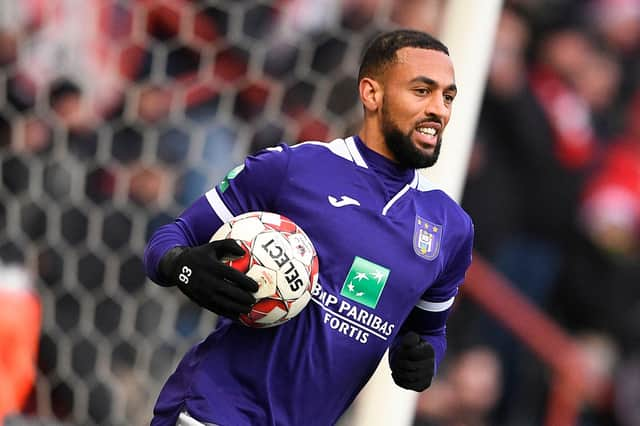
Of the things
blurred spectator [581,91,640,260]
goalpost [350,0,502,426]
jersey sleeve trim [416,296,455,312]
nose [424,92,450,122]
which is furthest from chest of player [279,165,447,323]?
blurred spectator [581,91,640,260]

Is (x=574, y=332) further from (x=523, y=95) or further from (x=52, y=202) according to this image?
(x=52, y=202)

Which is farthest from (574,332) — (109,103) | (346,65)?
(109,103)

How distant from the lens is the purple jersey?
266 cm

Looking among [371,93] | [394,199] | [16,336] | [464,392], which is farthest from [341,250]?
[464,392]

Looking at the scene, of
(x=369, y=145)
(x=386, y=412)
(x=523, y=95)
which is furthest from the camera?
(x=523, y=95)

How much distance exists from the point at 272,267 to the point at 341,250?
0.76 feet

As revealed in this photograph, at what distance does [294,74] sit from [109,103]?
0.80m

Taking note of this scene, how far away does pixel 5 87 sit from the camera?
4918 mm

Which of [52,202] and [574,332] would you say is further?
[574,332]

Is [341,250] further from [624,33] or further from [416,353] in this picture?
[624,33]

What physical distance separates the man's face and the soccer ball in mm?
389

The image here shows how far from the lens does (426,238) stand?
9.08 feet

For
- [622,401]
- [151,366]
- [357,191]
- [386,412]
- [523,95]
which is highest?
[357,191]

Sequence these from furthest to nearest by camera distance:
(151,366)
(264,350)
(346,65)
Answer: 1. (151,366)
2. (346,65)
3. (264,350)
